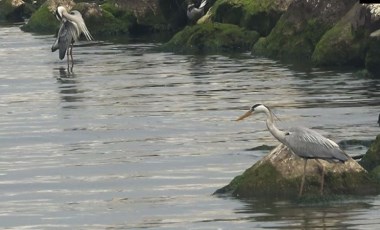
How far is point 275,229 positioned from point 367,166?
4024 mm

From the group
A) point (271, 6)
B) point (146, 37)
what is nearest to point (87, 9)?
point (146, 37)

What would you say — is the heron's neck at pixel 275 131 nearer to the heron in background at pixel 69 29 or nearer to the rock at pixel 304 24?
the rock at pixel 304 24

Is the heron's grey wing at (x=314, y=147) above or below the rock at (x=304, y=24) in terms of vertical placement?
above

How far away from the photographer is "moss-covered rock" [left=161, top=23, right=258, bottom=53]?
151 ft

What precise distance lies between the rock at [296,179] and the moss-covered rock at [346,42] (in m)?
17.9

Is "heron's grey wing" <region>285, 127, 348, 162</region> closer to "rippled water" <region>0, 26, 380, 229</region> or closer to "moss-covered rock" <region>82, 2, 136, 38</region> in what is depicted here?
"rippled water" <region>0, 26, 380, 229</region>

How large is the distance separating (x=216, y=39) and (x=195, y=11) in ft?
21.4

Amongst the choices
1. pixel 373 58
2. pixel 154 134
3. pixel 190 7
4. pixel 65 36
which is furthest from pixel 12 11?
pixel 154 134

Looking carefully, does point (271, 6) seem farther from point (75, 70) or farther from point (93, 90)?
point (93, 90)

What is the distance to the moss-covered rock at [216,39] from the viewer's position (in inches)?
1812

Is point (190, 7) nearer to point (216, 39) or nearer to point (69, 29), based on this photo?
point (216, 39)

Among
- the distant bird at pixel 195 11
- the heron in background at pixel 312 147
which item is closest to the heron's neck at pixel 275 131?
the heron in background at pixel 312 147

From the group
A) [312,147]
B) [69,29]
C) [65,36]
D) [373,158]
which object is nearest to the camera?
[312,147]

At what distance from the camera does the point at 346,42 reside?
129ft
